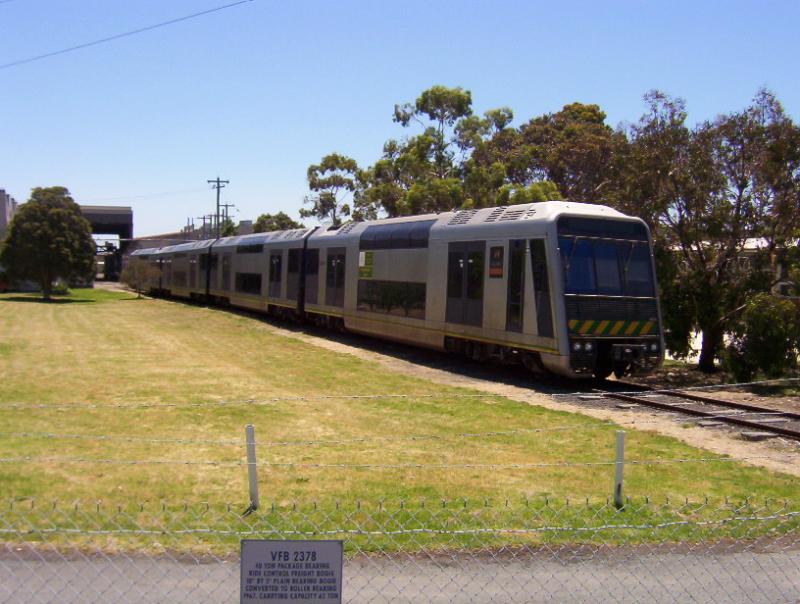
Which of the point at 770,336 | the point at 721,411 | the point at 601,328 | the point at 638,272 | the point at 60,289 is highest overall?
the point at 638,272

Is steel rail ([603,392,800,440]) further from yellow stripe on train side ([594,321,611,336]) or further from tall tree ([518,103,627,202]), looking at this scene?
tall tree ([518,103,627,202])

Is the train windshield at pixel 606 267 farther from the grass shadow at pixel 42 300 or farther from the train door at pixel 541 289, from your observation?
the grass shadow at pixel 42 300

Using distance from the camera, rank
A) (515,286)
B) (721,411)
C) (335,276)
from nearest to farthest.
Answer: (721,411) → (515,286) → (335,276)

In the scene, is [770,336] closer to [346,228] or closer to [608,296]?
[608,296]

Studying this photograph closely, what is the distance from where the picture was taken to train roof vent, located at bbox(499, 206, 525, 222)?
635 inches

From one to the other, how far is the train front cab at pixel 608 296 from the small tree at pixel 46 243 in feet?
123

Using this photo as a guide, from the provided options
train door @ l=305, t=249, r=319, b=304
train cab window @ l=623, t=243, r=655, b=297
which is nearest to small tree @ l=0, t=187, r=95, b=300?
train door @ l=305, t=249, r=319, b=304

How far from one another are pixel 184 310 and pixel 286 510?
3217 cm

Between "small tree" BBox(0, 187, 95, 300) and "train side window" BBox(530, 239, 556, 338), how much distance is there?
36.8m

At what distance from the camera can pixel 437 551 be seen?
620 centimetres

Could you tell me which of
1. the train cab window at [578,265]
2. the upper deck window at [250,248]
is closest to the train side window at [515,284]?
the train cab window at [578,265]

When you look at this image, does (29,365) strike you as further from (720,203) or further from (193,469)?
(720,203)

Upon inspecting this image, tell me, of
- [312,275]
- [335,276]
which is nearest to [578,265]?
[335,276]

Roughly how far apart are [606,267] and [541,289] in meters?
1.33
